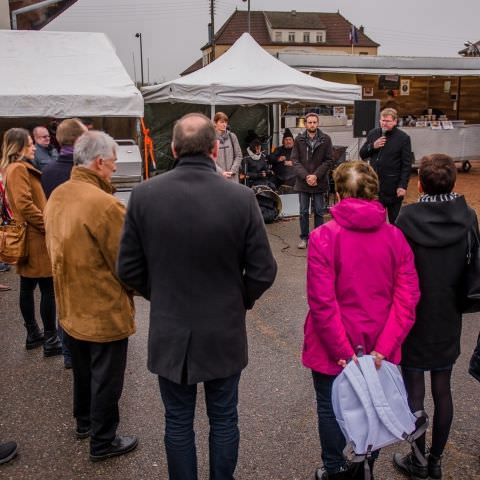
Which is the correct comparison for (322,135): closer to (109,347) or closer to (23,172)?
(23,172)

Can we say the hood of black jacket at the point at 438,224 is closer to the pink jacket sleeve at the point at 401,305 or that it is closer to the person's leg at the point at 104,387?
the pink jacket sleeve at the point at 401,305

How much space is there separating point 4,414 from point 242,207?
2.42 metres

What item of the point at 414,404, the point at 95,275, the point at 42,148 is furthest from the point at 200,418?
the point at 42,148

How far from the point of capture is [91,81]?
31.9 feet

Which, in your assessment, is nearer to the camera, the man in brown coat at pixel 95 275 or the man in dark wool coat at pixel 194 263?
the man in dark wool coat at pixel 194 263

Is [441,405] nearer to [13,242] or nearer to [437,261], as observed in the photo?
[437,261]

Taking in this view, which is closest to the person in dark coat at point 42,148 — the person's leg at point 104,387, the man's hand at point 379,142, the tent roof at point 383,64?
the person's leg at point 104,387

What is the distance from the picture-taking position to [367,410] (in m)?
2.18

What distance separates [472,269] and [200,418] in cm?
186

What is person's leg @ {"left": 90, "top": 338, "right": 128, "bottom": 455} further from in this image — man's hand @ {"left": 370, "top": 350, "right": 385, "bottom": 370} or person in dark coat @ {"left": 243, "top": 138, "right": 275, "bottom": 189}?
person in dark coat @ {"left": 243, "top": 138, "right": 275, "bottom": 189}

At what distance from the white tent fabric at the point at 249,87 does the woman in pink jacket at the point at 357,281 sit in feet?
24.4

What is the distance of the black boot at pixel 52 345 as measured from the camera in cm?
443

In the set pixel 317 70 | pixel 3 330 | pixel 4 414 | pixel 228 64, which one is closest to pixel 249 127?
pixel 317 70

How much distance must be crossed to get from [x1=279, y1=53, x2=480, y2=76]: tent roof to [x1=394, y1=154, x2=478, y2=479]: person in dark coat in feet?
40.3
